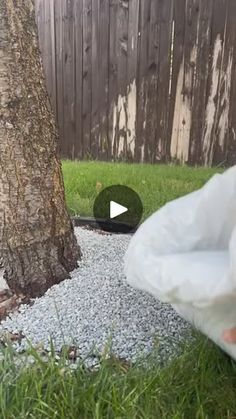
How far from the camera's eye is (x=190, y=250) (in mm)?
834

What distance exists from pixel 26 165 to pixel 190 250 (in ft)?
1.67

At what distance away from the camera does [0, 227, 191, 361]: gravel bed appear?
0.96 m

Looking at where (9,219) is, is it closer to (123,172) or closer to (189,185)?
(189,185)

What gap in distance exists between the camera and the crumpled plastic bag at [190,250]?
710mm

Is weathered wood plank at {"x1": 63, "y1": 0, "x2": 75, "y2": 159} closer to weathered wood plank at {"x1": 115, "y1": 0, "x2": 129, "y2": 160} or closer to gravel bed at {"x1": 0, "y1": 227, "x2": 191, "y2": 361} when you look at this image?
weathered wood plank at {"x1": 115, "y1": 0, "x2": 129, "y2": 160}

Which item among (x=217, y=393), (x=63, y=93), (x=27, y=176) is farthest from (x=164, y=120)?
(x=217, y=393)

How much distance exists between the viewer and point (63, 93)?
10.1 ft

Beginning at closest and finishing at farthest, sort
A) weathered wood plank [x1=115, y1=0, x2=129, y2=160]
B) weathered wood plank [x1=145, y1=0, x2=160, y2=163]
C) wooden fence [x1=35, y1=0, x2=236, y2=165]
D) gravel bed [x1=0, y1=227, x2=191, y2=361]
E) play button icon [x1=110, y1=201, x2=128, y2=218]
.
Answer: gravel bed [x1=0, y1=227, x2=191, y2=361] → play button icon [x1=110, y1=201, x2=128, y2=218] → wooden fence [x1=35, y1=0, x2=236, y2=165] → weathered wood plank [x1=145, y1=0, x2=160, y2=163] → weathered wood plank [x1=115, y1=0, x2=129, y2=160]
